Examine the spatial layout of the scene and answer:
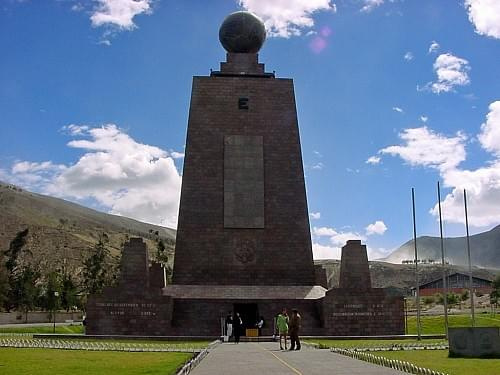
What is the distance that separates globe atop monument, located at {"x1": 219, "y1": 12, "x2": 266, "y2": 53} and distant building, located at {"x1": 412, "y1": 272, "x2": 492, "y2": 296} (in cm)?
6123

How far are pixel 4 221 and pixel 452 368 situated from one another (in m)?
96.0

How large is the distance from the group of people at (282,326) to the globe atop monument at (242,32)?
14926 millimetres

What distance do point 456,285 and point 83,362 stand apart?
95.9 meters

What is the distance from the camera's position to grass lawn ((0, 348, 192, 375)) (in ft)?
40.0

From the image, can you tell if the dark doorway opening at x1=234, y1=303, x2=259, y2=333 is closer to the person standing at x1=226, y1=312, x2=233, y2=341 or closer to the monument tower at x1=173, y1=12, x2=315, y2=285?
the monument tower at x1=173, y1=12, x2=315, y2=285

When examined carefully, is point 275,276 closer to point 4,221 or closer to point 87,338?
point 87,338

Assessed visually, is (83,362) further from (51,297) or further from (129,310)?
(51,297)

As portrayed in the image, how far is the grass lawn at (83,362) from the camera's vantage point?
1220 cm

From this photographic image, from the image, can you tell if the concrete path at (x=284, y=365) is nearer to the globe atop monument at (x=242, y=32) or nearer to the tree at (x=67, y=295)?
the globe atop monument at (x=242, y=32)

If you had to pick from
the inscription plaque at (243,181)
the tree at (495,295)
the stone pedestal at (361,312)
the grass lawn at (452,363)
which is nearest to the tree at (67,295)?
the inscription plaque at (243,181)

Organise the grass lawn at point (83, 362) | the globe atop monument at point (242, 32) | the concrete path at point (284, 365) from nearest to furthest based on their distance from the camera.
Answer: the concrete path at point (284, 365) → the grass lawn at point (83, 362) → the globe atop monument at point (242, 32)

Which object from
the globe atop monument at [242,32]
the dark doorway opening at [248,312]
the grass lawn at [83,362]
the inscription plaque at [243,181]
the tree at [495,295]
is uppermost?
the globe atop monument at [242,32]

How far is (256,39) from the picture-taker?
35031 mm

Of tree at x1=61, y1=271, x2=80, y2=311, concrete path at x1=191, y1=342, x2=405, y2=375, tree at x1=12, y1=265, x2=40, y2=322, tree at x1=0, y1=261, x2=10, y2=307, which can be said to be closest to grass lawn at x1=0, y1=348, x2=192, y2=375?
concrete path at x1=191, y1=342, x2=405, y2=375
